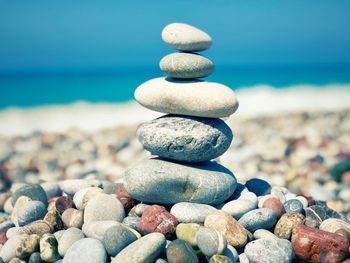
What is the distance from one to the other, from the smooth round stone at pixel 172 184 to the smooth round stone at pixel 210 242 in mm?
1002

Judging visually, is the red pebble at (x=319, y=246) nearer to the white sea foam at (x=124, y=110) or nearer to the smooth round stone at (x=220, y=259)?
the smooth round stone at (x=220, y=259)

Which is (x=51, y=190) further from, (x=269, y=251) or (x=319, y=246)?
(x=319, y=246)

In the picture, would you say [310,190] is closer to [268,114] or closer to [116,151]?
[116,151]

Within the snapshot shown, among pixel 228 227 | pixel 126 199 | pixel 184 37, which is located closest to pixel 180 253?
pixel 228 227

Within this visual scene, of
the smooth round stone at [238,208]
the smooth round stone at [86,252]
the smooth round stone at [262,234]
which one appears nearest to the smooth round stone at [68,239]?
the smooth round stone at [86,252]

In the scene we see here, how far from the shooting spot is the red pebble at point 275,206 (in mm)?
6648

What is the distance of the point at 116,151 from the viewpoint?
53.5ft

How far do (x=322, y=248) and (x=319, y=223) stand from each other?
0.89m

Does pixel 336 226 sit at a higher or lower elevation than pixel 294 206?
lower

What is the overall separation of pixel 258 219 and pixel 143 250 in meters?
1.64

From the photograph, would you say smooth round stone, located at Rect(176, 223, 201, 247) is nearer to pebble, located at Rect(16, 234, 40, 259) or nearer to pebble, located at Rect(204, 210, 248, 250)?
pebble, located at Rect(204, 210, 248, 250)

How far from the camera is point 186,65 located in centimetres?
678

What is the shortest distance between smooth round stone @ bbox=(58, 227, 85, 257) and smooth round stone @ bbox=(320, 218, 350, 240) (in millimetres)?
3152

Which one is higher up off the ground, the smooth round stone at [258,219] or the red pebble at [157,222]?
the smooth round stone at [258,219]
